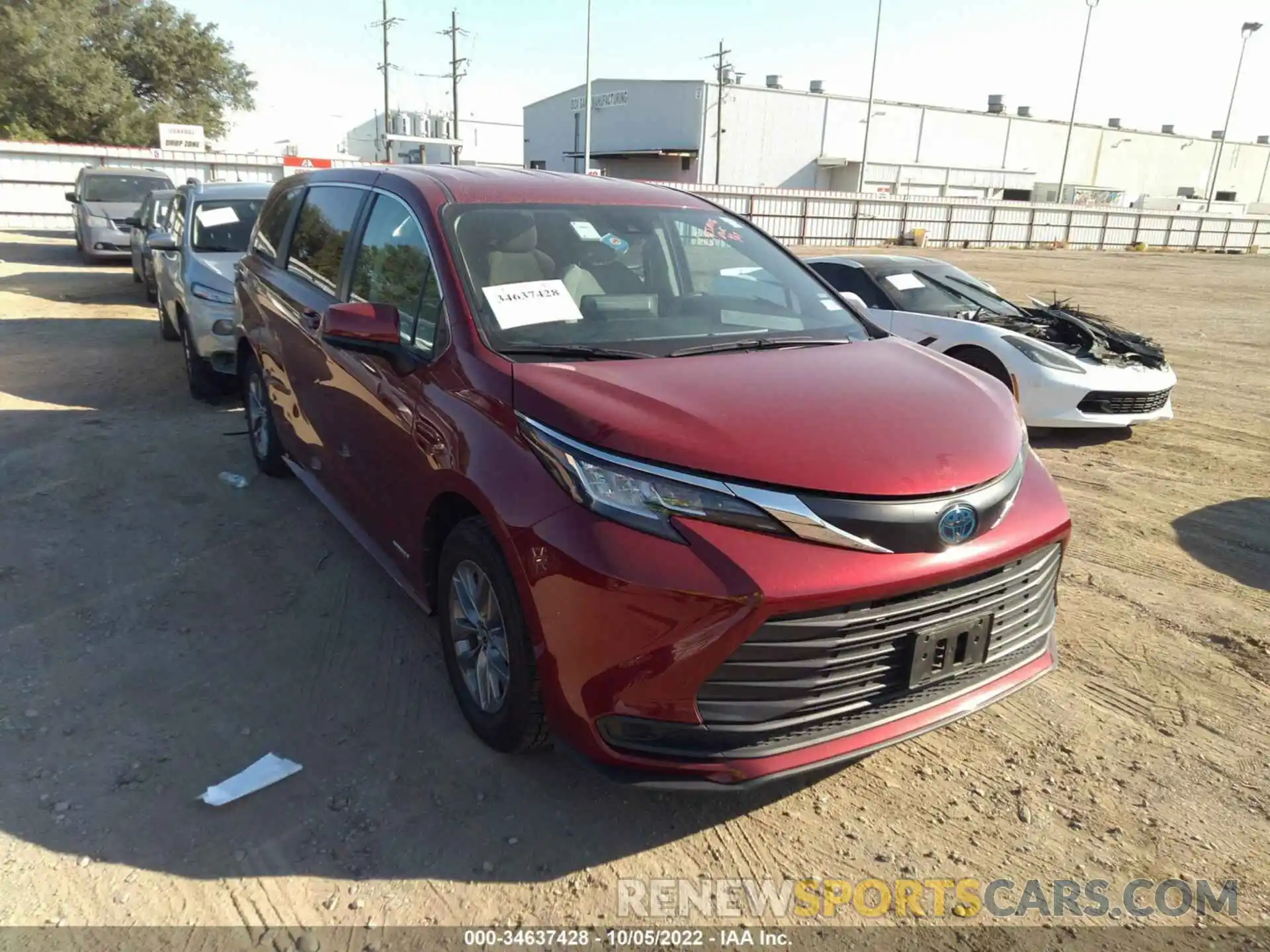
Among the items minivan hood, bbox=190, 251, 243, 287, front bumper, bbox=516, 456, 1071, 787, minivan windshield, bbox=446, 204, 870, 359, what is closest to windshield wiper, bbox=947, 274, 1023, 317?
minivan windshield, bbox=446, 204, 870, 359

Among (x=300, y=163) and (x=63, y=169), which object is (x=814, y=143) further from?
(x=63, y=169)

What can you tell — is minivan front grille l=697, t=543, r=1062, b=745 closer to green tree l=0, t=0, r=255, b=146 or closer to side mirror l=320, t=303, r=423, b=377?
side mirror l=320, t=303, r=423, b=377

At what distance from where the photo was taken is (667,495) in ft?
7.50

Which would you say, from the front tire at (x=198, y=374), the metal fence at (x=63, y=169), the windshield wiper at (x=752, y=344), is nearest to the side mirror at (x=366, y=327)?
the windshield wiper at (x=752, y=344)

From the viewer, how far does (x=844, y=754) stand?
2332mm

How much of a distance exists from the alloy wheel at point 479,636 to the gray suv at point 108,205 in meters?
17.1

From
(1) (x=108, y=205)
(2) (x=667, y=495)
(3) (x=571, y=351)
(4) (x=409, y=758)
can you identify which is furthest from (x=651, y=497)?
(1) (x=108, y=205)

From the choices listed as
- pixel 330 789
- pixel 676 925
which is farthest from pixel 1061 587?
pixel 330 789

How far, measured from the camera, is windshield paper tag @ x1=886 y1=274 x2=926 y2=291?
7.71 metres

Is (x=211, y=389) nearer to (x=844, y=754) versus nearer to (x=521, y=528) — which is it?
(x=521, y=528)

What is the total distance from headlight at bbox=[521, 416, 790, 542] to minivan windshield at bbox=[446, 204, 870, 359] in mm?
700

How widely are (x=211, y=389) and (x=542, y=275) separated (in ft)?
17.5

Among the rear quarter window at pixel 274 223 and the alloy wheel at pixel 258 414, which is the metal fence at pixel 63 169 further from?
the alloy wheel at pixel 258 414

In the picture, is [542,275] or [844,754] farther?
[542,275]
